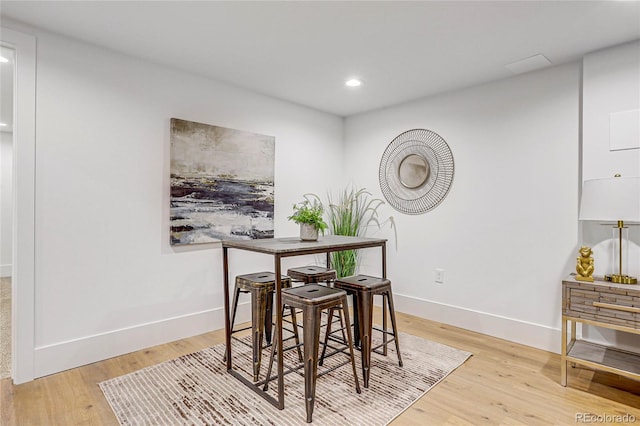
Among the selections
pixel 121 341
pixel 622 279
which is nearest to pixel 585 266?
pixel 622 279

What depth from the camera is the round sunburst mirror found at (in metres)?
3.47

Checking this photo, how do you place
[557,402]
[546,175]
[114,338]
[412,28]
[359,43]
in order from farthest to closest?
[546,175] < [114,338] < [359,43] < [412,28] < [557,402]

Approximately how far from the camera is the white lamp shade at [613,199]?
2051mm

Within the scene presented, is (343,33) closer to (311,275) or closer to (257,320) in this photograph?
(311,275)

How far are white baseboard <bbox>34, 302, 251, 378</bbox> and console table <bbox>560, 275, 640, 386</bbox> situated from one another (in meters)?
2.67

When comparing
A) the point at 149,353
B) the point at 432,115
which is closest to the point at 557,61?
the point at 432,115

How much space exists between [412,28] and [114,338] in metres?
3.07

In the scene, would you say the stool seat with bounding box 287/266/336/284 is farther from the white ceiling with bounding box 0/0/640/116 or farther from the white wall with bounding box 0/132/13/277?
the white wall with bounding box 0/132/13/277

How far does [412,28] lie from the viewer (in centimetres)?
222

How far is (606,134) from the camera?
2441mm

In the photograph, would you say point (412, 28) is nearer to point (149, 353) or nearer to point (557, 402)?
point (557, 402)

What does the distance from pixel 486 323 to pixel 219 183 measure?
277 centimetres

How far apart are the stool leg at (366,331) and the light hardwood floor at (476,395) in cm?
22

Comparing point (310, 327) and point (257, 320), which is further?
point (257, 320)
